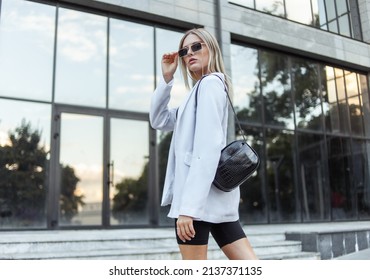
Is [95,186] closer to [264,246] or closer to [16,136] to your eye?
[16,136]

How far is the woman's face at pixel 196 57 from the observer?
2.08m

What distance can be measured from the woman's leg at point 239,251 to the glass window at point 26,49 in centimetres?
818

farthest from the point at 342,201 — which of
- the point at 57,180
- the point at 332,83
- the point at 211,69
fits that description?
the point at 211,69

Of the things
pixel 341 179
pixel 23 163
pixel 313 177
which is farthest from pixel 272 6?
pixel 23 163

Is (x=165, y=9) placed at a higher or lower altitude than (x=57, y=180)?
higher

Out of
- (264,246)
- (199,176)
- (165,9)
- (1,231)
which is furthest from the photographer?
(165,9)

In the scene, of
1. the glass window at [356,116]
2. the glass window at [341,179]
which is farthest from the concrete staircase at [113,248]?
the glass window at [356,116]

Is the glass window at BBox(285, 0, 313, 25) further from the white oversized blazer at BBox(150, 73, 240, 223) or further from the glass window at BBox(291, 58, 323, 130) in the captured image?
the white oversized blazer at BBox(150, 73, 240, 223)

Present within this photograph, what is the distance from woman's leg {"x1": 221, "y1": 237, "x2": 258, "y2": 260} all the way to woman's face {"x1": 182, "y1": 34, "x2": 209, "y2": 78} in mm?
851

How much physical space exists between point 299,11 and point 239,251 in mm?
12816

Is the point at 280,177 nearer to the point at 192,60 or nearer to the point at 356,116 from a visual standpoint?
the point at 356,116

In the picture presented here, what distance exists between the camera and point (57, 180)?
919cm

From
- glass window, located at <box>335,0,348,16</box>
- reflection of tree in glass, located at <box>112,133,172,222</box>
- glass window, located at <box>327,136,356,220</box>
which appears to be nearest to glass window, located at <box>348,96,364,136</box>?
glass window, located at <box>327,136,356,220</box>

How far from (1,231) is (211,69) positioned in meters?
7.65
